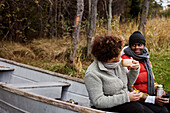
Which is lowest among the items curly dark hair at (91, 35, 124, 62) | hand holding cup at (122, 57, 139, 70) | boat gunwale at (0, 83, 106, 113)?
boat gunwale at (0, 83, 106, 113)

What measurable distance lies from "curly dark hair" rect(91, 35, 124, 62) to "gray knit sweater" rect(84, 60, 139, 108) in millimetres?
100

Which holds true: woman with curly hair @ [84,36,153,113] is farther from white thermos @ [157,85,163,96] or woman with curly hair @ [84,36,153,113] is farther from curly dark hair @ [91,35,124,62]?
white thermos @ [157,85,163,96]

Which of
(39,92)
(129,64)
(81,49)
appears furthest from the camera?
(81,49)

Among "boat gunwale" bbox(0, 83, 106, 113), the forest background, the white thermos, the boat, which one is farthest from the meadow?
Answer: the white thermos

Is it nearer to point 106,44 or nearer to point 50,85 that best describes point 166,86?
point 50,85

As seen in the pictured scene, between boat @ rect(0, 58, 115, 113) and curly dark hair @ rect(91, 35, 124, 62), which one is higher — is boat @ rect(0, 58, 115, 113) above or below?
below

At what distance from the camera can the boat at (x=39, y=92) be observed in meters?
2.63

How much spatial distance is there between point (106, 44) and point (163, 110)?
Result: 1142 mm

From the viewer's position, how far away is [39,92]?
12.0 ft

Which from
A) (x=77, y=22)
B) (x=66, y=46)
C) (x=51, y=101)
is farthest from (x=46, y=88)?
(x=66, y=46)

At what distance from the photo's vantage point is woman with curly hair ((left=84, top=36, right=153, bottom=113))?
7.50 ft

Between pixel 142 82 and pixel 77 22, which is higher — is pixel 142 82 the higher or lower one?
the lower one

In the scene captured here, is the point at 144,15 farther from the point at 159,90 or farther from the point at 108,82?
the point at 108,82

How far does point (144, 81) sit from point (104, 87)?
2.62 feet
